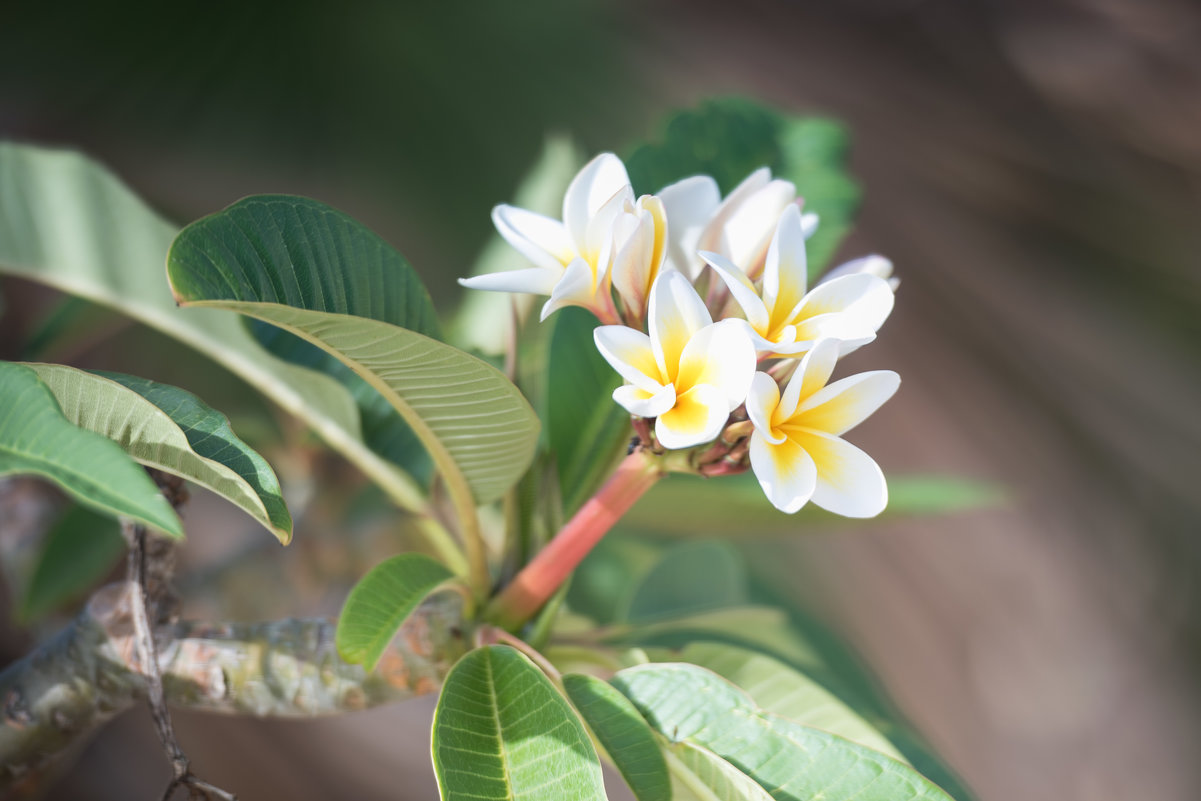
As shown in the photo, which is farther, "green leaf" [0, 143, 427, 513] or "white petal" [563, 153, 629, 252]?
"green leaf" [0, 143, 427, 513]

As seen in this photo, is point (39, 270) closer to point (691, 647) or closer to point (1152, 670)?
point (691, 647)

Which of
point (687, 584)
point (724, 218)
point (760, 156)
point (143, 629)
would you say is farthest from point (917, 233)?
point (143, 629)

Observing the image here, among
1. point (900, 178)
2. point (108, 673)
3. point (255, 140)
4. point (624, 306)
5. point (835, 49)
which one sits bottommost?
point (108, 673)

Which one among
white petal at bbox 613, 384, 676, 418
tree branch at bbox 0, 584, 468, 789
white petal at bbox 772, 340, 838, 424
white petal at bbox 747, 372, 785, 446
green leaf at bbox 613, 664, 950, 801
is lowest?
tree branch at bbox 0, 584, 468, 789

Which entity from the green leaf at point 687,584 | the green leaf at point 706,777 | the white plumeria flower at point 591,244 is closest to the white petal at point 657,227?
the white plumeria flower at point 591,244

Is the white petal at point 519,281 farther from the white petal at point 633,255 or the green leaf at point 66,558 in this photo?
the green leaf at point 66,558

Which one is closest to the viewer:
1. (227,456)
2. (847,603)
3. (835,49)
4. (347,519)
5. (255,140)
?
(227,456)

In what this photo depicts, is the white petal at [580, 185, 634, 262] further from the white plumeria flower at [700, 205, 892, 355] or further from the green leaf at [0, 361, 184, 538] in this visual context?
the green leaf at [0, 361, 184, 538]

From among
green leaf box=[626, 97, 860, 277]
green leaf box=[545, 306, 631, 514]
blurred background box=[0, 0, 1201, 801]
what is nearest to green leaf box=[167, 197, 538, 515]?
green leaf box=[545, 306, 631, 514]

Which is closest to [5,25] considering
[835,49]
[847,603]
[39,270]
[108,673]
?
[39,270]
